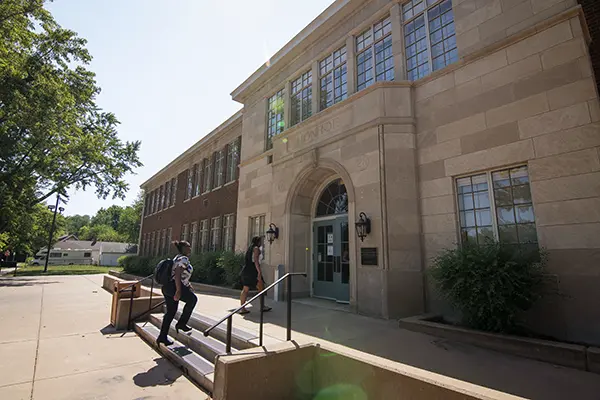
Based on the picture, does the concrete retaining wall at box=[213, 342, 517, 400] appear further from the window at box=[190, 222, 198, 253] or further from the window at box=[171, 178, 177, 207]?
the window at box=[171, 178, 177, 207]

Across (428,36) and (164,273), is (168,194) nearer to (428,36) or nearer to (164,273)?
(164,273)

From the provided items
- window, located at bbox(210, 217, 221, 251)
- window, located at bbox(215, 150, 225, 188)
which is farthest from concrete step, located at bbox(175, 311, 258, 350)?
window, located at bbox(215, 150, 225, 188)

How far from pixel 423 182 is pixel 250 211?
716 cm

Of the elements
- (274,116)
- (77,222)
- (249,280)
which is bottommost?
(249,280)

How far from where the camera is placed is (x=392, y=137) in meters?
7.38

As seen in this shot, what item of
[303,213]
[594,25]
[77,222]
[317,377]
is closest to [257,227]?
[303,213]

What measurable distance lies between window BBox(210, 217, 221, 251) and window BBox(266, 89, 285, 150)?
20.5ft

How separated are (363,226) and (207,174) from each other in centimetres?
1453

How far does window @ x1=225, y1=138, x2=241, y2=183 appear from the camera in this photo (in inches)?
650

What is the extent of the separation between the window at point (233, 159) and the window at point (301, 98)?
5.61m

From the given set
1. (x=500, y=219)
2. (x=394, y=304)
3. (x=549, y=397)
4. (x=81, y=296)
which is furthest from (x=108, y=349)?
(x=81, y=296)

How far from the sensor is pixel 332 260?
8.99 metres

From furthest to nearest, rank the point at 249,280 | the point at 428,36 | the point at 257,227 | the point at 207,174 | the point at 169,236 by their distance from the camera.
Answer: the point at 169,236
the point at 207,174
the point at 257,227
the point at 428,36
the point at 249,280

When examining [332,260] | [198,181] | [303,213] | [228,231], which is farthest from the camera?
[198,181]
